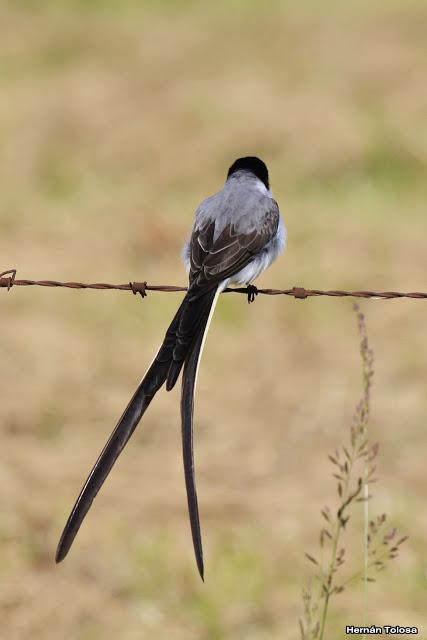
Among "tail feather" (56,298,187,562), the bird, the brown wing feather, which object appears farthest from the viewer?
the brown wing feather

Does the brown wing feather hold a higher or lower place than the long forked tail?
higher

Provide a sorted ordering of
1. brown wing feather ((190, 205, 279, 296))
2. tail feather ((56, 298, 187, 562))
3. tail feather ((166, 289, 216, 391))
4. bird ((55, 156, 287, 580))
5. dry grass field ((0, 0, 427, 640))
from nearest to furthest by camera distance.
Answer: tail feather ((56, 298, 187, 562)) → bird ((55, 156, 287, 580)) → tail feather ((166, 289, 216, 391)) → brown wing feather ((190, 205, 279, 296)) → dry grass field ((0, 0, 427, 640))

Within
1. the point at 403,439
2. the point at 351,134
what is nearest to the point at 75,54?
the point at 351,134

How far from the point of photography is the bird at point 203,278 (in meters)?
4.16

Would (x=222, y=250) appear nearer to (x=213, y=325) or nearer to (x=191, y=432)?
(x=191, y=432)

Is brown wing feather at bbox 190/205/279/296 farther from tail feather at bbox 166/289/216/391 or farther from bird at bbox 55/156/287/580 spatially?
tail feather at bbox 166/289/216/391

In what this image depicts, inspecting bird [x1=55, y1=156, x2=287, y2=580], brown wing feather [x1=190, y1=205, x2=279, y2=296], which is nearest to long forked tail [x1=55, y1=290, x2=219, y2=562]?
bird [x1=55, y1=156, x2=287, y2=580]

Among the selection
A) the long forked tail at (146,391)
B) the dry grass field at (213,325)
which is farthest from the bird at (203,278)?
the dry grass field at (213,325)

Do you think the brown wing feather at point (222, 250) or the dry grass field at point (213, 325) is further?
the dry grass field at point (213, 325)

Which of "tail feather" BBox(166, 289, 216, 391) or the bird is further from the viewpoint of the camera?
"tail feather" BBox(166, 289, 216, 391)

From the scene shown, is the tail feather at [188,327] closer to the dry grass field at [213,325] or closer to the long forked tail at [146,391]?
the long forked tail at [146,391]

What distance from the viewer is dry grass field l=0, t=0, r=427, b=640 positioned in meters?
7.34

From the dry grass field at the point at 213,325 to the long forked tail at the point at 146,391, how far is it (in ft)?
8.15

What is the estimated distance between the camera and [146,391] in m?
4.43
